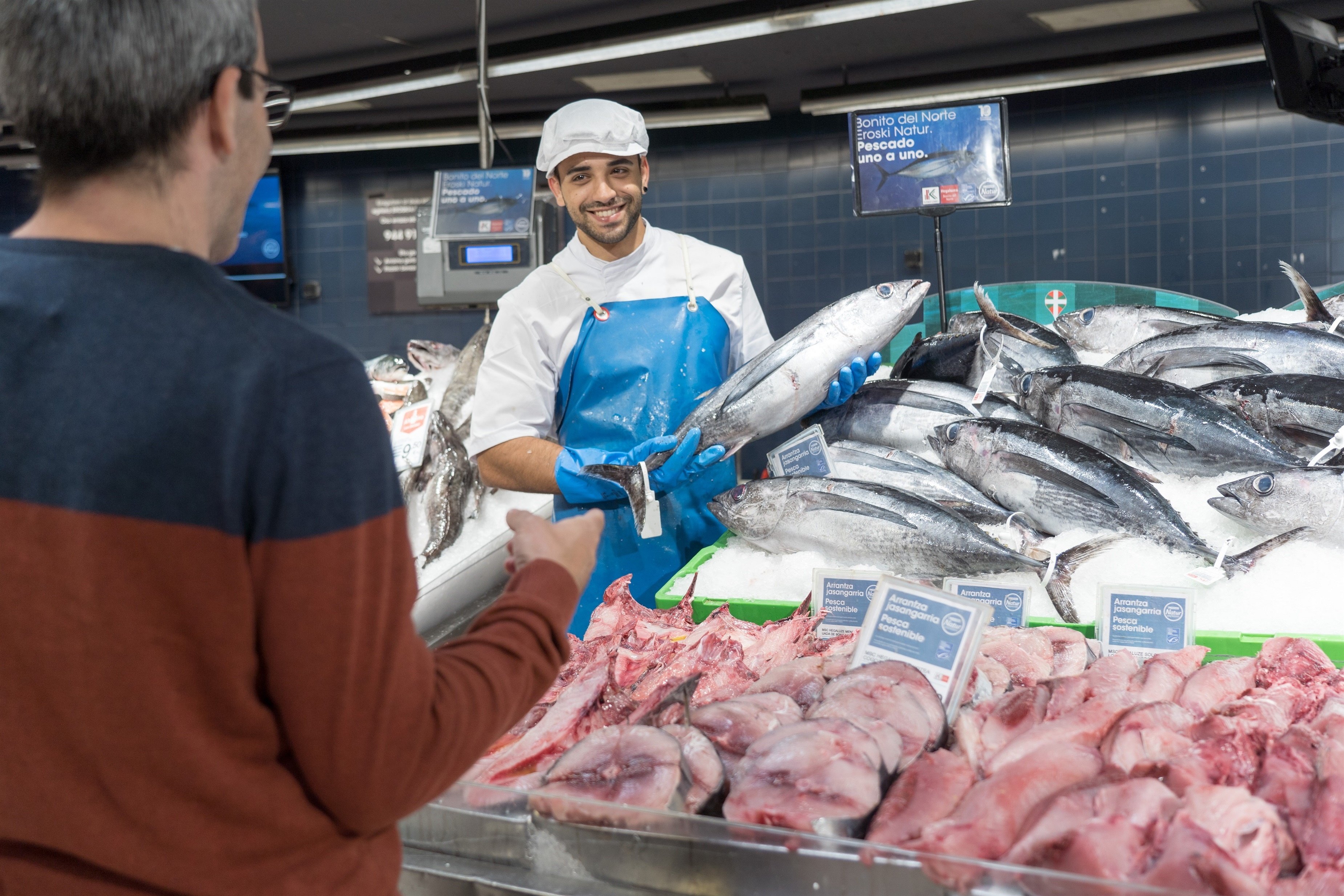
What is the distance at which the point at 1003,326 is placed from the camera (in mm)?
3297

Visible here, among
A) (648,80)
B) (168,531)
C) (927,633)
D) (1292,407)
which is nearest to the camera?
(168,531)

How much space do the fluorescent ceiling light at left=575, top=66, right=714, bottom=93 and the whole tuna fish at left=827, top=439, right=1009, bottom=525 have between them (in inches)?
226

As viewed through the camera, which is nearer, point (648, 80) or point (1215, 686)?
point (1215, 686)

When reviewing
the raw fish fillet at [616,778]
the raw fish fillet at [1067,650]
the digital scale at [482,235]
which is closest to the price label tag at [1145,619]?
the raw fish fillet at [1067,650]

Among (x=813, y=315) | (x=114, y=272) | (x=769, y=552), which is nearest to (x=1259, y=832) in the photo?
(x=114, y=272)

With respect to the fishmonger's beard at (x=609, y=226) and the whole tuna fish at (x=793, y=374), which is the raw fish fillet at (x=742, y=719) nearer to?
the whole tuna fish at (x=793, y=374)

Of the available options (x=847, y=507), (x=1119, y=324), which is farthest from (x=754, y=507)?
(x=1119, y=324)

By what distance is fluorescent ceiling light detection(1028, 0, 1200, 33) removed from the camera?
6.62 m

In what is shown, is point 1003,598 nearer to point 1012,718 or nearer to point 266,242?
point 1012,718

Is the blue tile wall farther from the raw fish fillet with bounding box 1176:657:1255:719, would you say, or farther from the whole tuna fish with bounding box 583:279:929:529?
the raw fish fillet with bounding box 1176:657:1255:719

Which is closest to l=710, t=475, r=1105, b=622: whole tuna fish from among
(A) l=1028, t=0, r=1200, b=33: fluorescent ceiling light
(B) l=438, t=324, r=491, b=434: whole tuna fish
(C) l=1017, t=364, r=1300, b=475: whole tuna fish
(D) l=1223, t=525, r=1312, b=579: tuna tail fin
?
(D) l=1223, t=525, r=1312, b=579: tuna tail fin

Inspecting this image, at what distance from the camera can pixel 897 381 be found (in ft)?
10.5

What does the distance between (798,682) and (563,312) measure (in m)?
1.84

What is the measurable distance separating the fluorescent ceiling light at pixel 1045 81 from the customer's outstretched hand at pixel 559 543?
6563 mm
